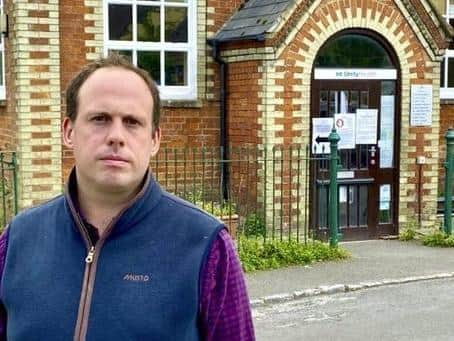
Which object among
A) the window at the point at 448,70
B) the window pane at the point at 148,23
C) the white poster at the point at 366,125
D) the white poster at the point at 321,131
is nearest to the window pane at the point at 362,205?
the white poster at the point at 366,125

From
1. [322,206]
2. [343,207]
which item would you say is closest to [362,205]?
[343,207]

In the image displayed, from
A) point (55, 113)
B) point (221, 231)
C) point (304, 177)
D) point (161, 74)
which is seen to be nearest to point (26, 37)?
point (55, 113)

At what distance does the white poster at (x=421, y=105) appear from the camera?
10.6 metres

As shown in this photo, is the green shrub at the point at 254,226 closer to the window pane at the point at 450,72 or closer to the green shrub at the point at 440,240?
the green shrub at the point at 440,240

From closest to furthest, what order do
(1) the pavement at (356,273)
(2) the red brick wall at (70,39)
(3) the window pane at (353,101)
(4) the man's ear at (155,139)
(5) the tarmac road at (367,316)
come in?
1. (4) the man's ear at (155,139)
2. (5) the tarmac road at (367,316)
3. (1) the pavement at (356,273)
4. (2) the red brick wall at (70,39)
5. (3) the window pane at (353,101)

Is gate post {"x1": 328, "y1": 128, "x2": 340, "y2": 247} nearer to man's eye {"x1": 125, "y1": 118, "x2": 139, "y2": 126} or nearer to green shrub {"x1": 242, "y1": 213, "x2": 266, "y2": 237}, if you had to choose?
green shrub {"x1": 242, "y1": 213, "x2": 266, "y2": 237}

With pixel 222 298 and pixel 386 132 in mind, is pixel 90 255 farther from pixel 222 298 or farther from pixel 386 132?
pixel 386 132

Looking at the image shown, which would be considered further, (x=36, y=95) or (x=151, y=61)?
(x=151, y=61)

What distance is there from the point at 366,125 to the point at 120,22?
367cm

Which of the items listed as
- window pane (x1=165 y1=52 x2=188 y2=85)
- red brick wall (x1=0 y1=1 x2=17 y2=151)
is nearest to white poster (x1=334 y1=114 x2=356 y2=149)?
window pane (x1=165 y1=52 x2=188 y2=85)

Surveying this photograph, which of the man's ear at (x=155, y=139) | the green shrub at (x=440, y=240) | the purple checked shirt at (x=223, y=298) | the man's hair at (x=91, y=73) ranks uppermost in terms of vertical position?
the man's hair at (x=91, y=73)

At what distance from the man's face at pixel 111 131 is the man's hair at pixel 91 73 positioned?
16 millimetres

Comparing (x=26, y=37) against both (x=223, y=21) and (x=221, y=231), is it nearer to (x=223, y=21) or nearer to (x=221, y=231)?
(x=223, y=21)

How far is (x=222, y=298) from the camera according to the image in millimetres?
2168
